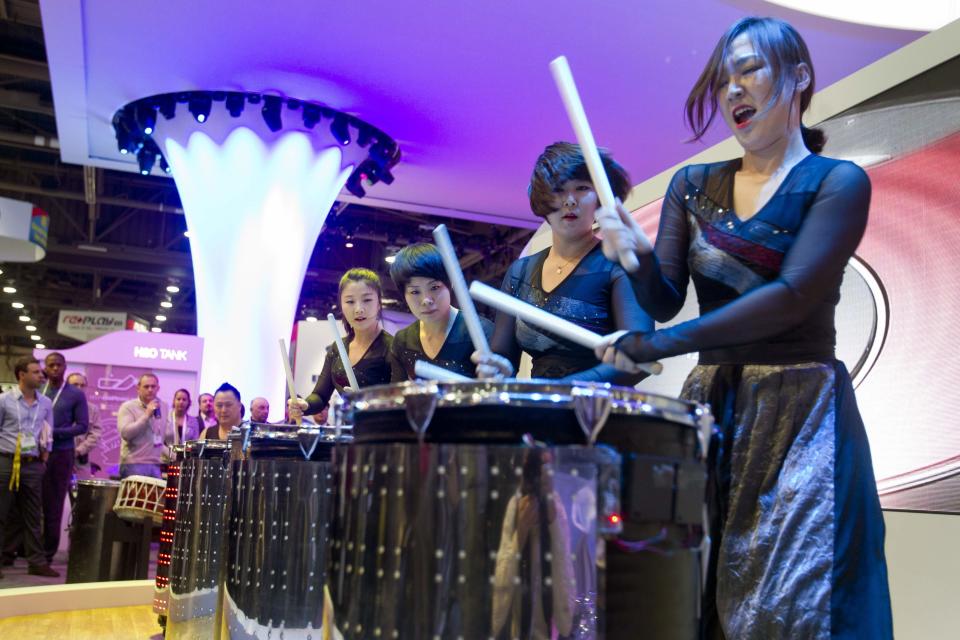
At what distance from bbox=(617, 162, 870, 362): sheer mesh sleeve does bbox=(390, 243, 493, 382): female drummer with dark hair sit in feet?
4.76

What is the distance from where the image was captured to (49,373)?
741 cm

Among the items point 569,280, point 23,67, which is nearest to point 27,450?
point 23,67

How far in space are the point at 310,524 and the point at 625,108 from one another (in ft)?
21.4

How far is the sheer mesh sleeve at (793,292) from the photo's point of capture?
134cm

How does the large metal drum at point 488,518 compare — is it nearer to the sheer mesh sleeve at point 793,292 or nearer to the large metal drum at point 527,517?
the large metal drum at point 527,517

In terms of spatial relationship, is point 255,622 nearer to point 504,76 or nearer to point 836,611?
point 836,611

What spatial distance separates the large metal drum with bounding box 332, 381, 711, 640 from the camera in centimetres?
107

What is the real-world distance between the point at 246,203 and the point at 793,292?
7.19 metres

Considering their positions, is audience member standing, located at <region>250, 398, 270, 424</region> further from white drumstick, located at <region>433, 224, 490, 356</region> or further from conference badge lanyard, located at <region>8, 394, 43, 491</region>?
white drumstick, located at <region>433, 224, 490, 356</region>

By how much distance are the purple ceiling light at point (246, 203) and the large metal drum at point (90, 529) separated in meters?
2.20

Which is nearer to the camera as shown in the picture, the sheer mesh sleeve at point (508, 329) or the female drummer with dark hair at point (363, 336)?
the sheer mesh sleeve at point (508, 329)

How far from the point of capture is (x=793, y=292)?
135cm

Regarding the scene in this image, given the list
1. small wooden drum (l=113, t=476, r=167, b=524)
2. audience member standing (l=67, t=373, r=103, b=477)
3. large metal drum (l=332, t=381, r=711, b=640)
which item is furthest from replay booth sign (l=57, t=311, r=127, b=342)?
large metal drum (l=332, t=381, r=711, b=640)

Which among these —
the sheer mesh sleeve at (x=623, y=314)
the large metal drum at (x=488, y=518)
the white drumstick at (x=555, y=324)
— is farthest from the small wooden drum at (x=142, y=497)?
the large metal drum at (x=488, y=518)
